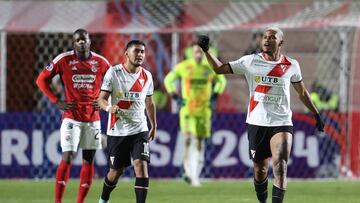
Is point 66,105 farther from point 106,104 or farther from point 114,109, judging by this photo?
point 114,109

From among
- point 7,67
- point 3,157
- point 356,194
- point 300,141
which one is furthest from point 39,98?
point 356,194

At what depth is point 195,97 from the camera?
59.4 feet

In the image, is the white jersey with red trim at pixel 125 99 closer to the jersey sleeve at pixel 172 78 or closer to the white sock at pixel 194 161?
the white sock at pixel 194 161

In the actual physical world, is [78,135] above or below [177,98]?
below

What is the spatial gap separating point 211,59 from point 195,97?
6456 mm

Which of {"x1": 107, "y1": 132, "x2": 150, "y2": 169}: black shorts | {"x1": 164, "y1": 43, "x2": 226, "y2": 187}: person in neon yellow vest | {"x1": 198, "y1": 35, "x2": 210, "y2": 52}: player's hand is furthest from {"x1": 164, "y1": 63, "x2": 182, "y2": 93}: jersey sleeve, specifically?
{"x1": 198, "y1": 35, "x2": 210, "y2": 52}: player's hand

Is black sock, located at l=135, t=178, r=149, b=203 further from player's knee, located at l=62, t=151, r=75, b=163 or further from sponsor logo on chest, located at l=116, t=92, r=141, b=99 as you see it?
player's knee, located at l=62, t=151, r=75, b=163

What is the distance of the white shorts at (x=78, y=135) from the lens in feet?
43.5

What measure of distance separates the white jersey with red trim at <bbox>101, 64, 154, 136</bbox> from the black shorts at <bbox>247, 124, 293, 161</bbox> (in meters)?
1.15

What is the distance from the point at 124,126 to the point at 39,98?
9.06 m

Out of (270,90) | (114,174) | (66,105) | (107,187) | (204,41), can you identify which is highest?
(204,41)

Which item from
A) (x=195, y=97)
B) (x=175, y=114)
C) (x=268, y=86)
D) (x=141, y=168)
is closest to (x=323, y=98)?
(x=175, y=114)

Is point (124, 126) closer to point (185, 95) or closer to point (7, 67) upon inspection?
point (185, 95)

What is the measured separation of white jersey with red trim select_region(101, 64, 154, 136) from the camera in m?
12.1
